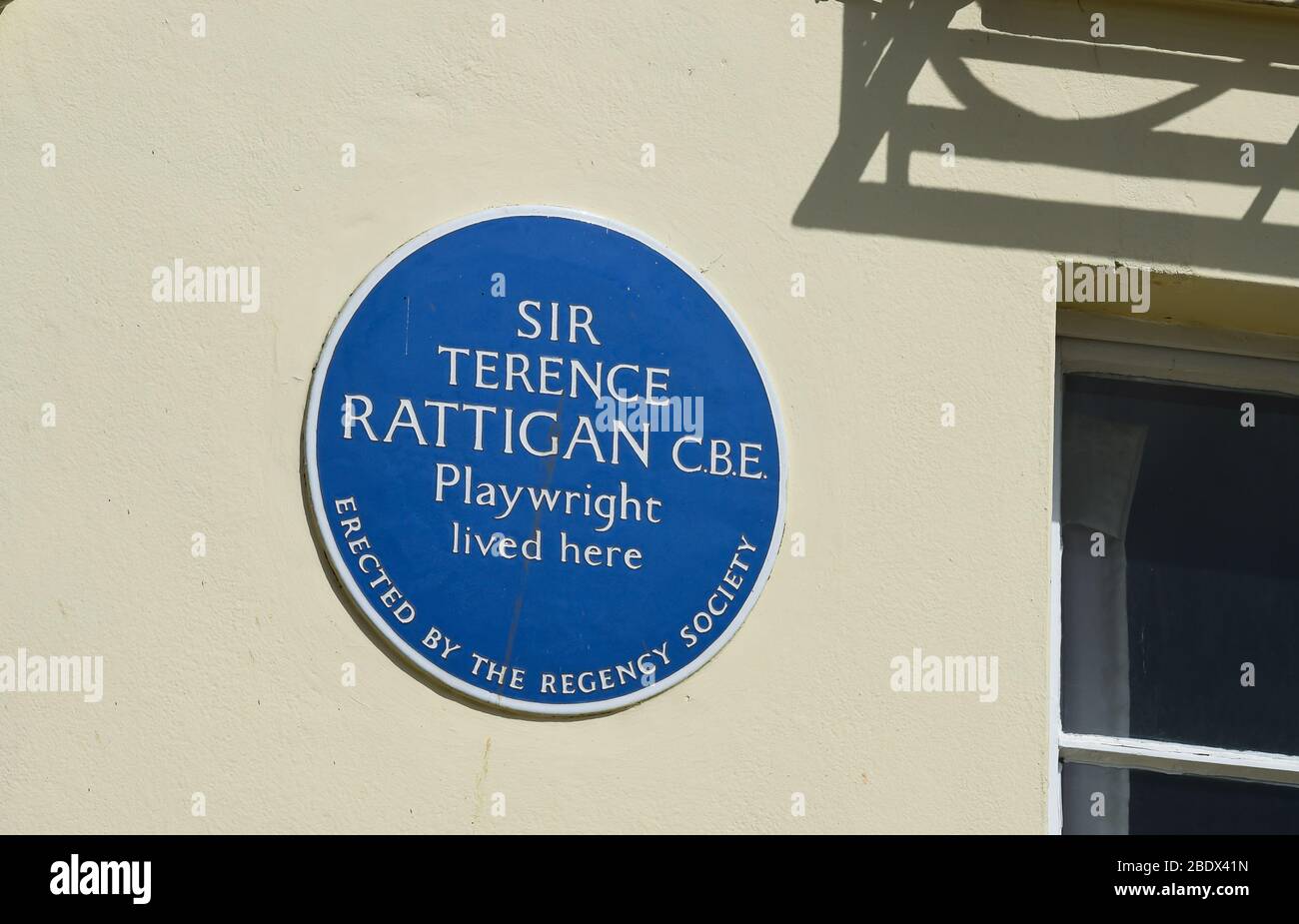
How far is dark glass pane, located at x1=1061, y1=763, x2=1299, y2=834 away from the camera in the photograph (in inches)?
179

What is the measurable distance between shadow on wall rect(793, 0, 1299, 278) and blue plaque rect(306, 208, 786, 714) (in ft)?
1.78

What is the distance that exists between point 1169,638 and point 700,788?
1307mm

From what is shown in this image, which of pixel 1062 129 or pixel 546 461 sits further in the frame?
pixel 1062 129

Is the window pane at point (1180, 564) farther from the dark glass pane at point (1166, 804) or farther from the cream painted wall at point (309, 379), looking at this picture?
the cream painted wall at point (309, 379)

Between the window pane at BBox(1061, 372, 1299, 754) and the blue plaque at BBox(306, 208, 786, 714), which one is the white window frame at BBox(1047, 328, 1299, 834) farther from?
the blue plaque at BBox(306, 208, 786, 714)

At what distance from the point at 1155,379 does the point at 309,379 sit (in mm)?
2164

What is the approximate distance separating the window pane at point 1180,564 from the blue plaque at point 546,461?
896 millimetres

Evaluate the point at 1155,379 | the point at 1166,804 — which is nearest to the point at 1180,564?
the point at 1155,379

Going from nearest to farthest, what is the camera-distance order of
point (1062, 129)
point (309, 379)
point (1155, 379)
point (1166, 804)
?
point (309, 379)
point (1166, 804)
point (1062, 129)
point (1155, 379)

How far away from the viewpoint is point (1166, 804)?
459cm

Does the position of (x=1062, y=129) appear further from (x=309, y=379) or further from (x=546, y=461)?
(x=309, y=379)

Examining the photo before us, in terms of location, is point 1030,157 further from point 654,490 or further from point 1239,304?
point 654,490

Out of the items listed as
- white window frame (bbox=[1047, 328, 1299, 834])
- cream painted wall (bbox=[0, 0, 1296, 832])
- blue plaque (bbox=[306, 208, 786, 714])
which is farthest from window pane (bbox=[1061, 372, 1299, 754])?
blue plaque (bbox=[306, 208, 786, 714])
